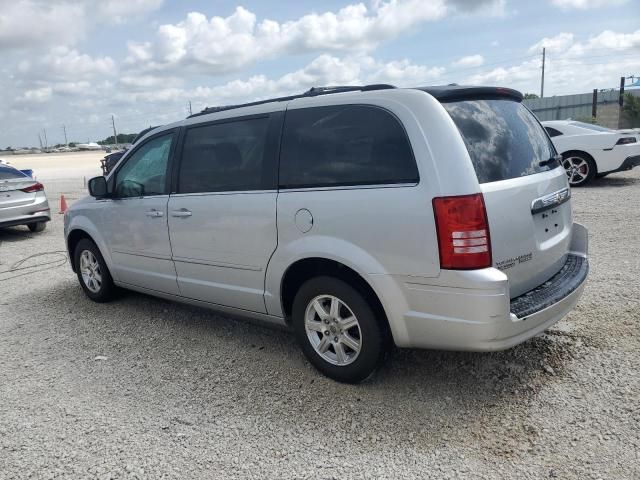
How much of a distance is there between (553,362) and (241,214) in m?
2.42

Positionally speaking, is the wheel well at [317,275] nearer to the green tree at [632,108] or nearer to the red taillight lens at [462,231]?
the red taillight lens at [462,231]

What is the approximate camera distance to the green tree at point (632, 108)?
38062mm

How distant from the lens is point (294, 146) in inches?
143

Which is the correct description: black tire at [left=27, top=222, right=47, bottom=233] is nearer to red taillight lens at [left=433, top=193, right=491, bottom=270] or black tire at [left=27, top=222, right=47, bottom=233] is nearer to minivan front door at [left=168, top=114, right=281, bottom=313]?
minivan front door at [left=168, top=114, right=281, bottom=313]

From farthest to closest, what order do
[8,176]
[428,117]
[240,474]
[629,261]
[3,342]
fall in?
1. [8,176]
2. [629,261]
3. [3,342]
4. [428,117]
5. [240,474]

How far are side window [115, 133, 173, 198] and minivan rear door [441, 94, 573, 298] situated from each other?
2593 mm

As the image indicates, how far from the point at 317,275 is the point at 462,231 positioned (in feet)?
3.54

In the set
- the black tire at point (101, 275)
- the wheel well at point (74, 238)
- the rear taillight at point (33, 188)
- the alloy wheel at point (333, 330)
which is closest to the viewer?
the alloy wheel at point (333, 330)

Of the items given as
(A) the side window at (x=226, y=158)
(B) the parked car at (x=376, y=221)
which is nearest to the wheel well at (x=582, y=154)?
(B) the parked car at (x=376, y=221)

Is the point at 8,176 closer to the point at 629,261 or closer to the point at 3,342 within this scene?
the point at 3,342

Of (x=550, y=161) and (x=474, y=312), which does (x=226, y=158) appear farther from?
(x=550, y=161)

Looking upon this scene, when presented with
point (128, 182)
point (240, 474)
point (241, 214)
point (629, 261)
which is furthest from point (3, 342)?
point (629, 261)

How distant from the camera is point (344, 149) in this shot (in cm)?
337

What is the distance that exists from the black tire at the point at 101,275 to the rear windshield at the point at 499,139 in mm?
3941
